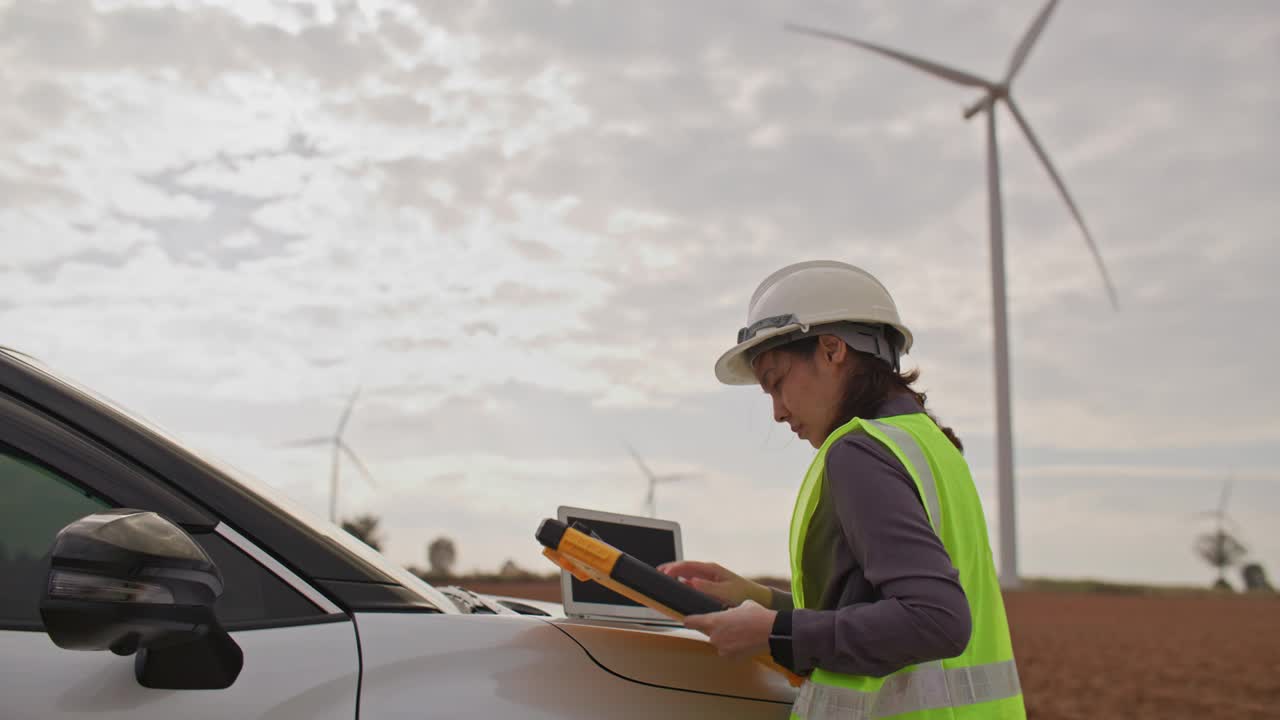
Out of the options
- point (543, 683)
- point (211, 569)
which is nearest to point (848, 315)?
point (543, 683)

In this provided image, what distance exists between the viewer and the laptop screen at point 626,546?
2.46 metres

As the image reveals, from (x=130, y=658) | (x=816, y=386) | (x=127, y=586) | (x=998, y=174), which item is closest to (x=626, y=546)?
(x=816, y=386)

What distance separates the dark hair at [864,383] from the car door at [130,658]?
1.09m

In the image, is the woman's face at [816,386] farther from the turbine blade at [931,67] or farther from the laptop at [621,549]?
the turbine blade at [931,67]

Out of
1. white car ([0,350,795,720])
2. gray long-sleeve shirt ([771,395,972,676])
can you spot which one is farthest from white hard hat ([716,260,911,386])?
white car ([0,350,795,720])

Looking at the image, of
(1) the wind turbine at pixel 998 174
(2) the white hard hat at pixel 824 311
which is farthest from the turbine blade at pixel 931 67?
(2) the white hard hat at pixel 824 311

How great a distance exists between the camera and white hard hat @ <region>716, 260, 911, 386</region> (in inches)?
95.2

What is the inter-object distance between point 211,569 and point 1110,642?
84.6 feet

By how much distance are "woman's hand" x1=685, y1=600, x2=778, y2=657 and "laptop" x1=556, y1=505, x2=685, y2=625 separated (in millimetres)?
295

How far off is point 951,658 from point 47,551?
1.63 m

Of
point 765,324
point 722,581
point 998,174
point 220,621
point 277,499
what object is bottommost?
point 220,621

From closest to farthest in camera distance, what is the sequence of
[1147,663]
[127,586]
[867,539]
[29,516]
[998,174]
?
1. [127,586]
2. [29,516]
3. [867,539]
4. [1147,663]
5. [998,174]

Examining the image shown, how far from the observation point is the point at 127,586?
153 cm

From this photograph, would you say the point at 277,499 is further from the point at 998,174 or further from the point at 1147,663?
the point at 998,174
